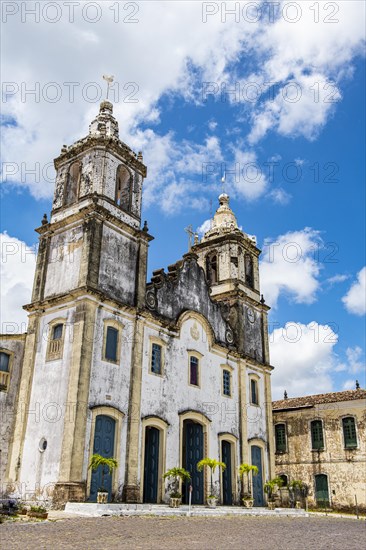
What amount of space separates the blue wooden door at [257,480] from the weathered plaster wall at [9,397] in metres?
12.0

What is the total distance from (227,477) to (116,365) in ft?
28.4

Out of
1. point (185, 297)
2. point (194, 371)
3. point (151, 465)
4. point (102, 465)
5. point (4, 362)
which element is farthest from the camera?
point (185, 297)

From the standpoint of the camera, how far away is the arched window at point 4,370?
18.9 m

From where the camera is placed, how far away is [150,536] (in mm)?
9977

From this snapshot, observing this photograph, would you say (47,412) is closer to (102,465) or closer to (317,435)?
(102,465)

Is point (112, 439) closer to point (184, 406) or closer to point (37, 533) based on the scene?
point (184, 406)

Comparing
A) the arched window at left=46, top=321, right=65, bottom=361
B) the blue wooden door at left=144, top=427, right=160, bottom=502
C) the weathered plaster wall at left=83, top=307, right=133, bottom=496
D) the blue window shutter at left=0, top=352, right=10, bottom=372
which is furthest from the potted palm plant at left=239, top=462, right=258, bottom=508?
the blue window shutter at left=0, top=352, right=10, bottom=372

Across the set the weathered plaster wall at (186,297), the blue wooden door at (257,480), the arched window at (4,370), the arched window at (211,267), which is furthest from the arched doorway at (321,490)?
the arched window at (4,370)

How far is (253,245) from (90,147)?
471 inches

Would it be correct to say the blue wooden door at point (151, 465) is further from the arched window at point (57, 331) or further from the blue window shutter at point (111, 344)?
the arched window at point (57, 331)

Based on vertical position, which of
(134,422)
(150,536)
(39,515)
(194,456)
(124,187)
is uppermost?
(124,187)

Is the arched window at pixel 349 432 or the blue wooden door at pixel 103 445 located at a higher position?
the arched window at pixel 349 432

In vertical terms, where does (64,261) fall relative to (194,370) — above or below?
above

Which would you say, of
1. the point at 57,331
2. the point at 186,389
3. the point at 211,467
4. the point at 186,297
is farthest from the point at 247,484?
the point at 57,331
